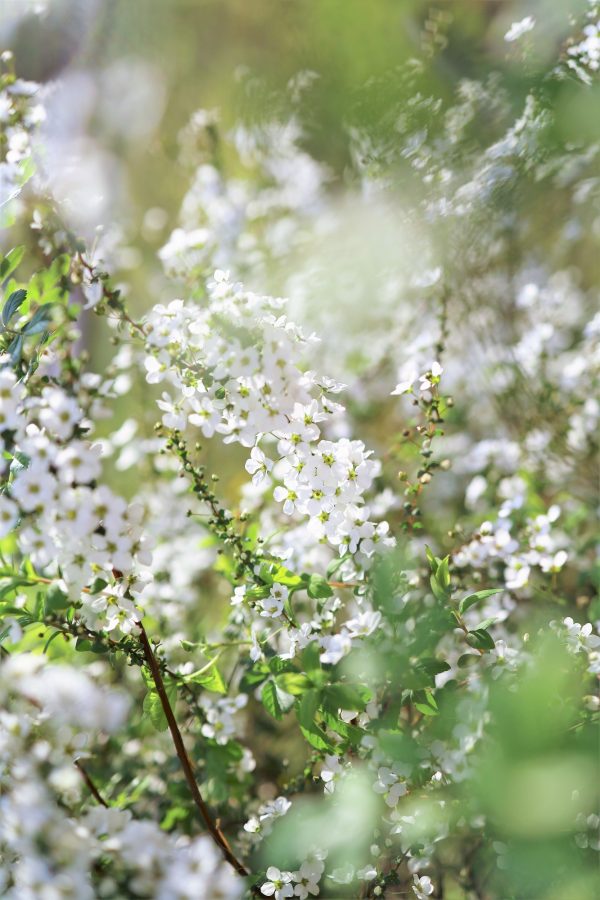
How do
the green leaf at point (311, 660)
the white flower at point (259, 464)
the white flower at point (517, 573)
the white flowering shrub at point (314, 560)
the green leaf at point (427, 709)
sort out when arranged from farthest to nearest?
the white flower at point (517, 573)
the white flower at point (259, 464)
the green leaf at point (427, 709)
the green leaf at point (311, 660)
the white flowering shrub at point (314, 560)

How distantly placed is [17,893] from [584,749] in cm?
63

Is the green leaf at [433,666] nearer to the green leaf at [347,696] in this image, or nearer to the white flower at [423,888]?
the green leaf at [347,696]

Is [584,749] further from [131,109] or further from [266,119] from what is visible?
[131,109]

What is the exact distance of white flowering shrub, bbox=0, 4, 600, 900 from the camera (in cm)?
87

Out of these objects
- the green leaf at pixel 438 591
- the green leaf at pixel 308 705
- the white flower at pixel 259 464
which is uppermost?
the white flower at pixel 259 464

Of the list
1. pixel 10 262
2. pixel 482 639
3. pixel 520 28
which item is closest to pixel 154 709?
pixel 482 639

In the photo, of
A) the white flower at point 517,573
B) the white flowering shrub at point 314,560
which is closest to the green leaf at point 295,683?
the white flowering shrub at point 314,560

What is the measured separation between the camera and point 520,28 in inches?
62.2

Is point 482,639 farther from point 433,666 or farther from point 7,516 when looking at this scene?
point 7,516

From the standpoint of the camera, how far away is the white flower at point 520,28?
1571 millimetres

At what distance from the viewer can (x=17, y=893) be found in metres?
0.84

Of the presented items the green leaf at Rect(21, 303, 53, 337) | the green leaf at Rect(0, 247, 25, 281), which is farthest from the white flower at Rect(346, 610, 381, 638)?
the green leaf at Rect(0, 247, 25, 281)

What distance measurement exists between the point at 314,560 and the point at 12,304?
2.42 feet

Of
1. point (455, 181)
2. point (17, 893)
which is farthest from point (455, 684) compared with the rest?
point (455, 181)
